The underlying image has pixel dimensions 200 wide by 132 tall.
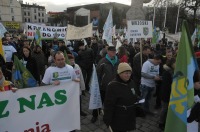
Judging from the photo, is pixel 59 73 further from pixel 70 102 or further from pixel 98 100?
pixel 98 100

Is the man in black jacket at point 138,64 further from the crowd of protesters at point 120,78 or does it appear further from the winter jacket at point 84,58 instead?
the winter jacket at point 84,58

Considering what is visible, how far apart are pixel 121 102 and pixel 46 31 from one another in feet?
24.9

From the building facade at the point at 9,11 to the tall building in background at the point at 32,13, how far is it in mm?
19061

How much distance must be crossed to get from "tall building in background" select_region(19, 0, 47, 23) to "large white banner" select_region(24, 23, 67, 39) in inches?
4461

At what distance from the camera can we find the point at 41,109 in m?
3.62

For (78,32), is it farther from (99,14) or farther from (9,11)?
(9,11)

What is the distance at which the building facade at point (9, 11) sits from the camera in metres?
91.2

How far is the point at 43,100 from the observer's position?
11.9ft

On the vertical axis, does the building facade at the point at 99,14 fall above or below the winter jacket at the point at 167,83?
above

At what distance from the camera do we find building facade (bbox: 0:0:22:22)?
91175 millimetres

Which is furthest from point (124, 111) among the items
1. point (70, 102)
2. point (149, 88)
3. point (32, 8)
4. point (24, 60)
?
point (32, 8)

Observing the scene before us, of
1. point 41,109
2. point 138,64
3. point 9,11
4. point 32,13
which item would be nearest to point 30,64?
point 41,109

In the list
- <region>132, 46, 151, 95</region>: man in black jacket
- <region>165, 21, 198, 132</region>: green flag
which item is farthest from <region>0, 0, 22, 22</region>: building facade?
<region>165, 21, 198, 132</region>: green flag

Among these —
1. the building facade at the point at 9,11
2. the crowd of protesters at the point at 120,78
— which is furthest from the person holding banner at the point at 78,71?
the building facade at the point at 9,11
